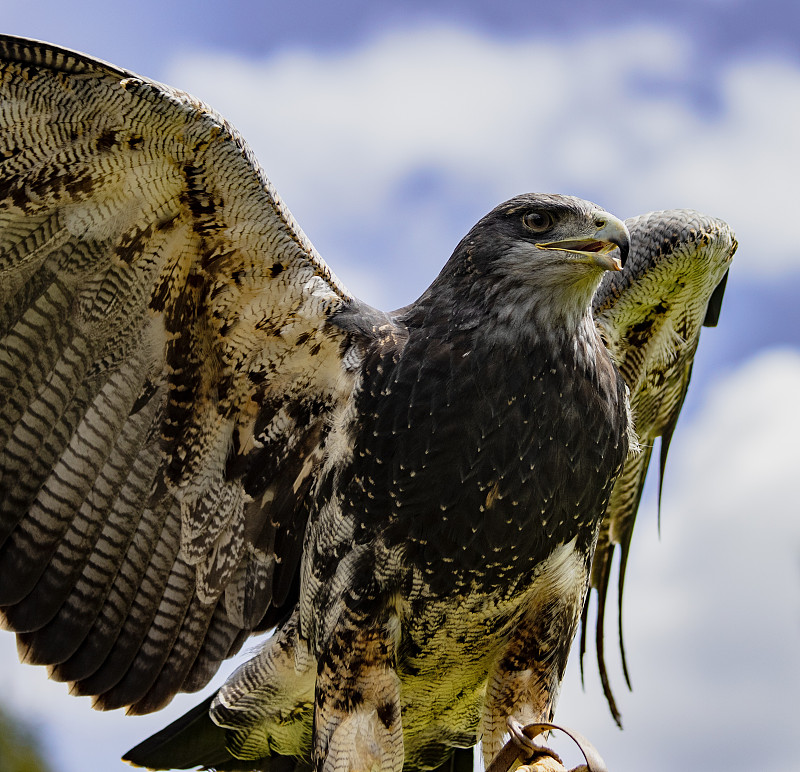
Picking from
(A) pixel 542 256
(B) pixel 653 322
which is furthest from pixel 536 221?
(B) pixel 653 322

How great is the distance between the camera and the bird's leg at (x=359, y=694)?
16.4ft

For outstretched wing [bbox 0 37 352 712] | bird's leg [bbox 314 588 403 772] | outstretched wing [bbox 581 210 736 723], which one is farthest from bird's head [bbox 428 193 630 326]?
bird's leg [bbox 314 588 403 772]

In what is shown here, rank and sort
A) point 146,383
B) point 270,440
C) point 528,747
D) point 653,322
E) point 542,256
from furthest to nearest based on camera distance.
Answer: point 653,322, point 270,440, point 146,383, point 542,256, point 528,747

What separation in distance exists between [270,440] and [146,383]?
0.66 meters

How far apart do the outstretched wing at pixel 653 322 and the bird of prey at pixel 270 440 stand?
0.04m

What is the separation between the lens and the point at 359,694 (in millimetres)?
5027

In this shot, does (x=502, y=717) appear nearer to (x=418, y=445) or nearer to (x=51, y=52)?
(x=418, y=445)

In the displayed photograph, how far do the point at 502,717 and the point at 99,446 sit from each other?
2306 millimetres

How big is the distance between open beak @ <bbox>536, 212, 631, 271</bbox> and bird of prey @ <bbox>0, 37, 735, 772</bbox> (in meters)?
0.01

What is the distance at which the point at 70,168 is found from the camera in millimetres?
4770

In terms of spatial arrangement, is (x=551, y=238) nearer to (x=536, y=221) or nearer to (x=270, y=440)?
(x=536, y=221)

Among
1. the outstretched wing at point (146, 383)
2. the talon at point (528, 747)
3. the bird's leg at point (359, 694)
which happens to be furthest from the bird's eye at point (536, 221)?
the talon at point (528, 747)

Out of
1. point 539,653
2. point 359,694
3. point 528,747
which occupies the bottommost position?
point 359,694

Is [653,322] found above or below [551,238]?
above
